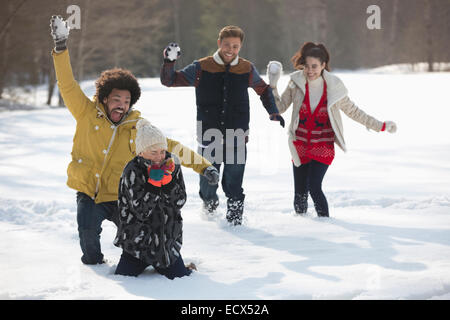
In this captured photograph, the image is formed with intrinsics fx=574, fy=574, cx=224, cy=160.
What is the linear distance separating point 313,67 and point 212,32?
93.6 feet

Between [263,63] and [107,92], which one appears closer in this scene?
[107,92]

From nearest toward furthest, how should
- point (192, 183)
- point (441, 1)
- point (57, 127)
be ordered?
point (192, 183) → point (57, 127) → point (441, 1)

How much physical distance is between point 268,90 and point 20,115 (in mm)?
12921

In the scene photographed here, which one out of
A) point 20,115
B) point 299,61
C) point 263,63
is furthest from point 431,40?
point 299,61

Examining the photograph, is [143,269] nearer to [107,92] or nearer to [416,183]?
[107,92]

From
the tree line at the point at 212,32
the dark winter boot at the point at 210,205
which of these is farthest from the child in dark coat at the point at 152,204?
the tree line at the point at 212,32

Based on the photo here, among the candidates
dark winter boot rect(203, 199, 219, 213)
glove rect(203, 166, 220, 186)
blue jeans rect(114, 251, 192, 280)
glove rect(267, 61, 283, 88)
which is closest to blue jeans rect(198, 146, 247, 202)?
dark winter boot rect(203, 199, 219, 213)

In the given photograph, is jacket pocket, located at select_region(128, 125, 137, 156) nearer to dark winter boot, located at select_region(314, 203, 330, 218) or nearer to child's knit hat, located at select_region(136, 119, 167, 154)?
child's knit hat, located at select_region(136, 119, 167, 154)

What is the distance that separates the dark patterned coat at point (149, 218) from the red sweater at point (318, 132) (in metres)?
1.70

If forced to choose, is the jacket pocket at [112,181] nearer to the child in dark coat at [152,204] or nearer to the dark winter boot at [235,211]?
the child in dark coat at [152,204]

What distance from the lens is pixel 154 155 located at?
3.18 meters

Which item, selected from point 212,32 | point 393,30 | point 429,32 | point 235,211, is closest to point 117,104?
point 235,211

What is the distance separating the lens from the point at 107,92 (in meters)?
3.68

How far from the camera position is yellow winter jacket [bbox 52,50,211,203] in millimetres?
3641
